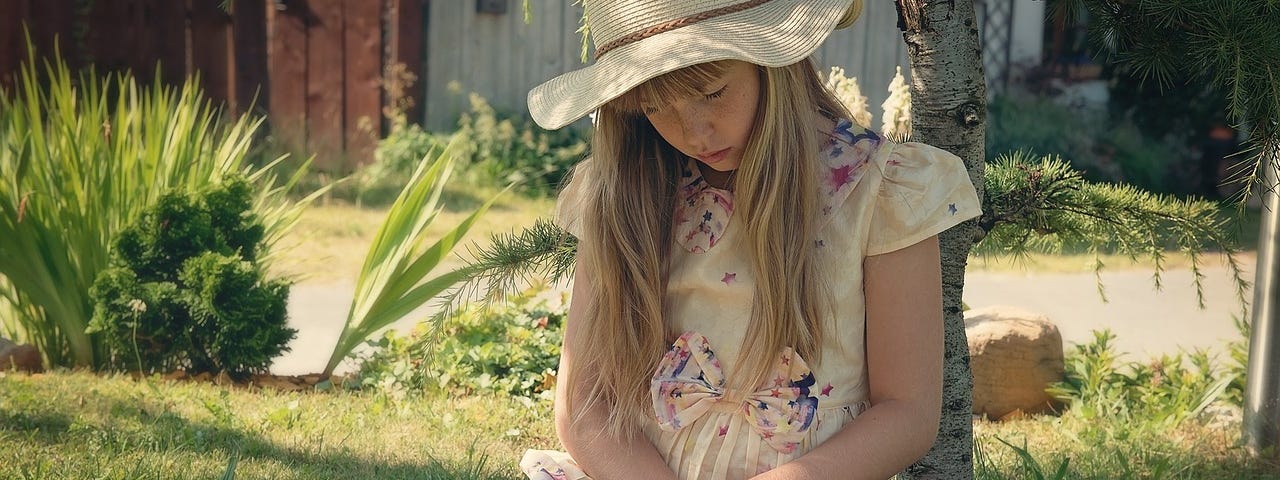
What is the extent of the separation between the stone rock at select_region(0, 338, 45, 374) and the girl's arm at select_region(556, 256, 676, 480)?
2.74m

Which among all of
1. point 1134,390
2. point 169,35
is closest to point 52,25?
point 169,35

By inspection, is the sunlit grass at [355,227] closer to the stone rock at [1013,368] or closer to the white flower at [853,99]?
the white flower at [853,99]

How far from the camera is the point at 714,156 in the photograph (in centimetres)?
180

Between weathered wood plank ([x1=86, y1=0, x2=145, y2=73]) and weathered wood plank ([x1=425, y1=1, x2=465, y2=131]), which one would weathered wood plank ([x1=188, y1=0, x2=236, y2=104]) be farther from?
weathered wood plank ([x1=425, y1=1, x2=465, y2=131])

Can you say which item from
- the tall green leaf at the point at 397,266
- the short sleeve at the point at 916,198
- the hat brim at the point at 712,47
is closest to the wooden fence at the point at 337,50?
the tall green leaf at the point at 397,266

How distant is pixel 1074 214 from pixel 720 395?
1.12 m

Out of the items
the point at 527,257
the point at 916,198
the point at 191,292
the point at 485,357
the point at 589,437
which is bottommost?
the point at 485,357

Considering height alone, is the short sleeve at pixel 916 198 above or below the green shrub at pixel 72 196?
above

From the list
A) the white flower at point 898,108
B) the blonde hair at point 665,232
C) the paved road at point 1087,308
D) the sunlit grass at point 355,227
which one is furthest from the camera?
the sunlit grass at point 355,227

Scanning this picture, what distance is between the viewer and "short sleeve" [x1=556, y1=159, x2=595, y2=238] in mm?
2000

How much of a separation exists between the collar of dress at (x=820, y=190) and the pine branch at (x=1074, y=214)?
0.59 m

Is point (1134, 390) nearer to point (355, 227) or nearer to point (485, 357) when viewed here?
point (485, 357)

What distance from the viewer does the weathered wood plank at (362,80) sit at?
9039mm

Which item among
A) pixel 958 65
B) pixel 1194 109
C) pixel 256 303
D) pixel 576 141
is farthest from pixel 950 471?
pixel 1194 109
